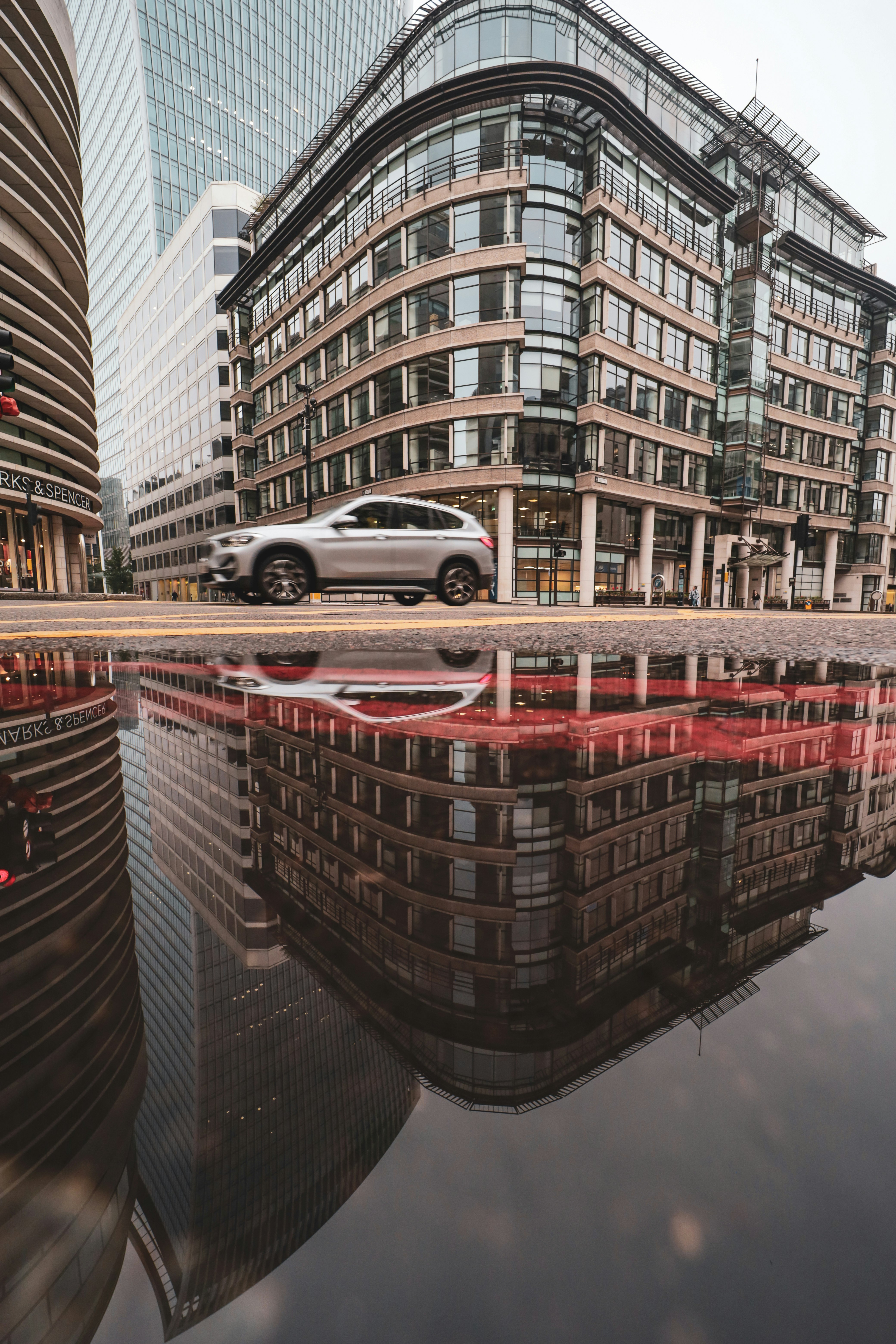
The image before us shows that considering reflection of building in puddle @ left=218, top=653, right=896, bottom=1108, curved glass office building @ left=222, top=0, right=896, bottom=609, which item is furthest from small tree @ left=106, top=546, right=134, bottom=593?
reflection of building in puddle @ left=218, top=653, right=896, bottom=1108

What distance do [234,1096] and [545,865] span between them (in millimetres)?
568

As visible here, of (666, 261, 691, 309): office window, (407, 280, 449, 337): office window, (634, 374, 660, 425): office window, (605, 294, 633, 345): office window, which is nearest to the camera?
(407, 280, 449, 337): office window

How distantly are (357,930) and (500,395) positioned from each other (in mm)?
30058

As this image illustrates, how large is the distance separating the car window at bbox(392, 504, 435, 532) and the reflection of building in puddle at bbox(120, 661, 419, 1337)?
9.13 metres

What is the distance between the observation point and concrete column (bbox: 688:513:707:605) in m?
37.7

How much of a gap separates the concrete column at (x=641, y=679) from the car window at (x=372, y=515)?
597cm

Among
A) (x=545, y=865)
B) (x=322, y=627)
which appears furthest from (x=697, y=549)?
(x=545, y=865)

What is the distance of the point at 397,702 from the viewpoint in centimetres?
248

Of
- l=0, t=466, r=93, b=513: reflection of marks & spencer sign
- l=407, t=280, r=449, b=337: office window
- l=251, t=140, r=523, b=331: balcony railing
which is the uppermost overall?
l=251, t=140, r=523, b=331: balcony railing

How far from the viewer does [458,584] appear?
1076cm

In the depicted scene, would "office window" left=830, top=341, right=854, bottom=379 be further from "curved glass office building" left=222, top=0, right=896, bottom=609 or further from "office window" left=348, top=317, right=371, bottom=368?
"office window" left=348, top=317, right=371, bottom=368

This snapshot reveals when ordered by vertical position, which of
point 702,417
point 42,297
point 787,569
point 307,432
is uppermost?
point 42,297

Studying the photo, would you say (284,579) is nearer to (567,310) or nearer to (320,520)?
(320,520)

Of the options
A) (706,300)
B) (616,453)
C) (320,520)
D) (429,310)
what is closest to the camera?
(320,520)
